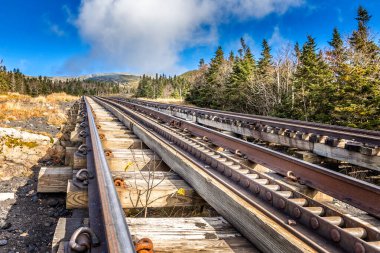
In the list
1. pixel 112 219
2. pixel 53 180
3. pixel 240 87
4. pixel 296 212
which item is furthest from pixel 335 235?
pixel 240 87

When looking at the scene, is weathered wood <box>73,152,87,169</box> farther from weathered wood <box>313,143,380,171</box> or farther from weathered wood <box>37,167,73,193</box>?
weathered wood <box>313,143,380,171</box>

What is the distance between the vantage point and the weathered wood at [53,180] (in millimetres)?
3861

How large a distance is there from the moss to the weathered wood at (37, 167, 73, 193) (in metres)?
3.12

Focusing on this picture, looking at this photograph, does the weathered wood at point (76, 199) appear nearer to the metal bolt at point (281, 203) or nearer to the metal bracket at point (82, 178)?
the metal bracket at point (82, 178)

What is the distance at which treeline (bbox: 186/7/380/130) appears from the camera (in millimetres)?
16078

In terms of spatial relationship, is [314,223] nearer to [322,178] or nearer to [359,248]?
[359,248]

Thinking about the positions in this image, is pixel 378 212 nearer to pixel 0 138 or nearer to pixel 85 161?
pixel 85 161

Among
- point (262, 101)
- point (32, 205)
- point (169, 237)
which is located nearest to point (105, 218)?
point (169, 237)

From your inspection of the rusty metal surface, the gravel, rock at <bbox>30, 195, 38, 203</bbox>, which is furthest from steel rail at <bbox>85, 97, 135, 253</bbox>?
rock at <bbox>30, 195, 38, 203</bbox>

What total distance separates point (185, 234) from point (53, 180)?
252 cm

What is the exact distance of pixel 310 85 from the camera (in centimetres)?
2483

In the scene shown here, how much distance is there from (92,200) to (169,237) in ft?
2.31

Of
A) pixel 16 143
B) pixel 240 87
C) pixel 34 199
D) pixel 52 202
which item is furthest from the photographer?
pixel 240 87

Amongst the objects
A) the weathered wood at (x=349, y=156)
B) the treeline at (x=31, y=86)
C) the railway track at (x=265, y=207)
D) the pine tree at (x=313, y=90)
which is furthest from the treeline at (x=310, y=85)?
the treeline at (x=31, y=86)
